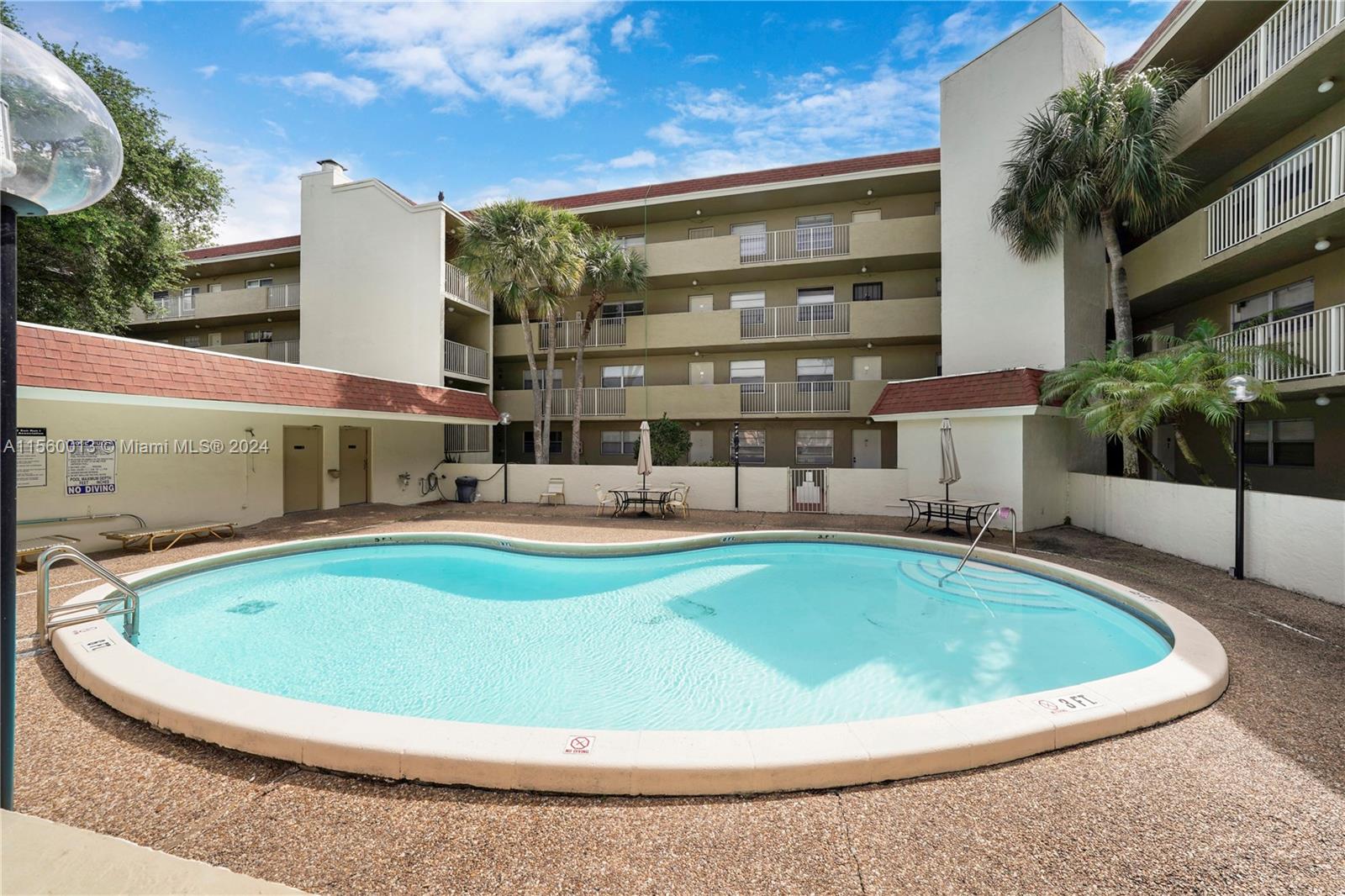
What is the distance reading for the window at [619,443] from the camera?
23016 mm

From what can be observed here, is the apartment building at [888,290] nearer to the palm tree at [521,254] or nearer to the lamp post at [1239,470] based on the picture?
the palm tree at [521,254]

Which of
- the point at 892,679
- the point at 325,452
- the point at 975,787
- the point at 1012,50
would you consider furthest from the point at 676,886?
the point at 1012,50

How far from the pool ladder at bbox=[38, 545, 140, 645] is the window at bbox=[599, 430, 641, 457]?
55.7ft

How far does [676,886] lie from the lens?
8.43 ft

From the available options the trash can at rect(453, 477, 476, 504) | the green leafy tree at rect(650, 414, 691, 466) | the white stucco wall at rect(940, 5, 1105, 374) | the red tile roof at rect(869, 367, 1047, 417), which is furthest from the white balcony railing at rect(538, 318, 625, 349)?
the white stucco wall at rect(940, 5, 1105, 374)

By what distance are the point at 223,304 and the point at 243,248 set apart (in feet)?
11.1

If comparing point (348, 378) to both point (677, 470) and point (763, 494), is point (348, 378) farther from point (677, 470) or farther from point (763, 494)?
point (763, 494)

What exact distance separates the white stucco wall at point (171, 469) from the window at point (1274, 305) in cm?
2337

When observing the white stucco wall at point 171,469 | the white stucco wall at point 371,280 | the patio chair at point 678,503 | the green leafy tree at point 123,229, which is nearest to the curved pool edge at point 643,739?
the white stucco wall at point 171,469

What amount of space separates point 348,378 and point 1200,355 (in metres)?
18.8

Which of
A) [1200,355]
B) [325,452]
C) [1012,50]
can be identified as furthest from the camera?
[325,452]

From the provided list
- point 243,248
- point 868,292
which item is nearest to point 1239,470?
point 868,292

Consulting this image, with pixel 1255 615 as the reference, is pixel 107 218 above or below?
above

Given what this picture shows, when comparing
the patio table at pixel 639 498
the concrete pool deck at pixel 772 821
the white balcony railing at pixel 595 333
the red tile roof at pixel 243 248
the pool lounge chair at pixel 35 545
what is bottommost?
the concrete pool deck at pixel 772 821
